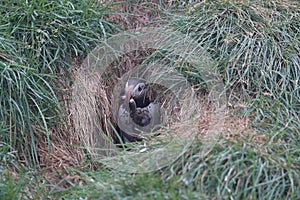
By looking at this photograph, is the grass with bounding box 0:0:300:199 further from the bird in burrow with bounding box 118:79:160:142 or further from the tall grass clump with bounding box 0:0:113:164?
the bird in burrow with bounding box 118:79:160:142

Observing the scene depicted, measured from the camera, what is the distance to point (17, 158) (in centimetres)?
316

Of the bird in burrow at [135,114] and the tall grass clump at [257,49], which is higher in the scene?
the tall grass clump at [257,49]

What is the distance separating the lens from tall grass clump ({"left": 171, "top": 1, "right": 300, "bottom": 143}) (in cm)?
329

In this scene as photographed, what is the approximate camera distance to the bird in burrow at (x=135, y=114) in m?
→ 3.73

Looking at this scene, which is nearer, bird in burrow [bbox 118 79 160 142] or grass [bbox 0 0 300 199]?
grass [bbox 0 0 300 199]

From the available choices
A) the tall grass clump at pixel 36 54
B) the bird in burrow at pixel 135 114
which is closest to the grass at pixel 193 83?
the tall grass clump at pixel 36 54

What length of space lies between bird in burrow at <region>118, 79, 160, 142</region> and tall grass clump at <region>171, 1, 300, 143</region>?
53 centimetres

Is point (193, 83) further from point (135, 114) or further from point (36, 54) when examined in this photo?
point (36, 54)

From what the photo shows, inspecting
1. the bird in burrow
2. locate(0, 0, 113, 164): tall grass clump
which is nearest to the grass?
locate(0, 0, 113, 164): tall grass clump

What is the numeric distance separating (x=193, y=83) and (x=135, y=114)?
1.51ft

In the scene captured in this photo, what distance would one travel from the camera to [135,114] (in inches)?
147

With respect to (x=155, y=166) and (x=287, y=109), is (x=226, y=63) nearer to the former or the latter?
(x=287, y=109)

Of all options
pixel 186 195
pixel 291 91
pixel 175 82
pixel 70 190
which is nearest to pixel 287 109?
pixel 291 91

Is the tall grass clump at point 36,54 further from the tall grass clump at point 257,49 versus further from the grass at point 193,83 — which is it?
the tall grass clump at point 257,49
